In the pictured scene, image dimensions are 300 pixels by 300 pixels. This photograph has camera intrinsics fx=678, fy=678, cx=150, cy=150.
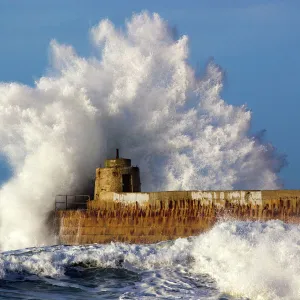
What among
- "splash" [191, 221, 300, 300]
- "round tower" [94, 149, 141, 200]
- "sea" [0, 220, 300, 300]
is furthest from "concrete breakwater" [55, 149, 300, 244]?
"sea" [0, 220, 300, 300]

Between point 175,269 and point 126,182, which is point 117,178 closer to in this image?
point 126,182

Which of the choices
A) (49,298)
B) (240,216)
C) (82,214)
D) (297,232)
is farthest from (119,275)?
(82,214)

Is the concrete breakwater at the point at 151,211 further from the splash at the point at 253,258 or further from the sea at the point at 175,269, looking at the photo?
the sea at the point at 175,269

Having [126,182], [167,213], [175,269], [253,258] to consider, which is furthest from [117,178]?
[253,258]

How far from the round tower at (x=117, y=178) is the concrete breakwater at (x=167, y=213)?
18.7 inches

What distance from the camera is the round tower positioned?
19906 millimetres

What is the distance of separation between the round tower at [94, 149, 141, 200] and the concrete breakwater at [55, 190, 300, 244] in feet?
1.56

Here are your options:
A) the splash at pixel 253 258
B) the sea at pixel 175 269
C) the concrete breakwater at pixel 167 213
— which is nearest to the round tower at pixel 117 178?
the concrete breakwater at pixel 167 213

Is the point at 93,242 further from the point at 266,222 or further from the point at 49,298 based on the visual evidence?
the point at 49,298

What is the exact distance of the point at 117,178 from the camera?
19969 mm

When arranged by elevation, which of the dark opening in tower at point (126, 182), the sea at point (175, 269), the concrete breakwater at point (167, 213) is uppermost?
the dark opening in tower at point (126, 182)

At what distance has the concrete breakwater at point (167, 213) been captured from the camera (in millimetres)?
17203

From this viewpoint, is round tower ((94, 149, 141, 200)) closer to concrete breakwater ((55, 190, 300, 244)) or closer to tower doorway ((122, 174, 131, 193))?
tower doorway ((122, 174, 131, 193))

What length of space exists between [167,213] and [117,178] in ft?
8.04
